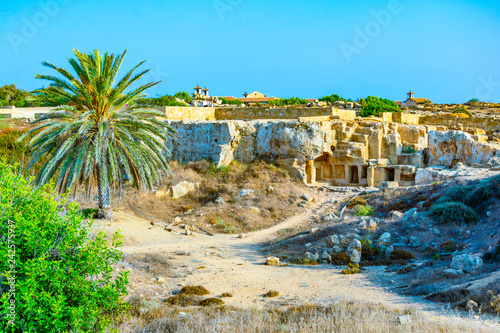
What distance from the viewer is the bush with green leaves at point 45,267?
4875 millimetres

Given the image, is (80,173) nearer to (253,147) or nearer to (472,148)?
(253,147)

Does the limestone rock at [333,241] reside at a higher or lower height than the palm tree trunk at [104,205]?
lower

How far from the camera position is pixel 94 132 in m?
14.2

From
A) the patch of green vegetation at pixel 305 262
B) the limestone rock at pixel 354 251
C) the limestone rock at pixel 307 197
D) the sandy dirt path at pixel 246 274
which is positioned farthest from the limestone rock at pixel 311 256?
the limestone rock at pixel 307 197

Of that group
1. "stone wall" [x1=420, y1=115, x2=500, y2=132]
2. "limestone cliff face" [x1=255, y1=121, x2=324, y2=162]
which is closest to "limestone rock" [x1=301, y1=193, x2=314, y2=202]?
"limestone cliff face" [x1=255, y1=121, x2=324, y2=162]

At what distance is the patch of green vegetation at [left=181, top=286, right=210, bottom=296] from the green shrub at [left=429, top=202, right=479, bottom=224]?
779cm

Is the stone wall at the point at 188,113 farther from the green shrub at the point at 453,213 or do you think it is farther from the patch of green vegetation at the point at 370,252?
the green shrub at the point at 453,213

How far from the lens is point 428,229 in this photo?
12836 millimetres

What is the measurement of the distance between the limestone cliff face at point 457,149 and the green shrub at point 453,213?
8.98 metres

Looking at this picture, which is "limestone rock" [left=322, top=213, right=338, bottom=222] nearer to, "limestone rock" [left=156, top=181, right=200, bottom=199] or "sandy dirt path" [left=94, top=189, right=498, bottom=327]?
"sandy dirt path" [left=94, top=189, right=498, bottom=327]

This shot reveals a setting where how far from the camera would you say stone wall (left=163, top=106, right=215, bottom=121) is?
24.4m

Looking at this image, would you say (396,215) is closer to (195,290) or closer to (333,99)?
(195,290)

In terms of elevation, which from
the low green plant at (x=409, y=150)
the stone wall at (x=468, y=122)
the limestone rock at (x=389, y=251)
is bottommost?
the limestone rock at (x=389, y=251)

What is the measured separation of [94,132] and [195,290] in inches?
292
